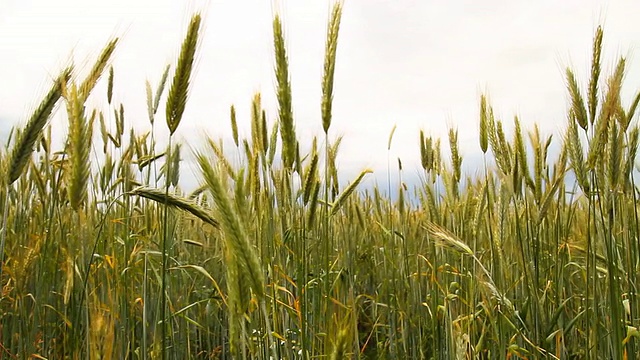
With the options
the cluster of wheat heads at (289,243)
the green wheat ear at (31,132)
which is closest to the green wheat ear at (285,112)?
the cluster of wheat heads at (289,243)

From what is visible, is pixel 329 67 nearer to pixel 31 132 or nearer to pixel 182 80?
pixel 182 80

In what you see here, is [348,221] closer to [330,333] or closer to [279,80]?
[279,80]

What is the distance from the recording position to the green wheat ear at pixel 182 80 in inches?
57.6

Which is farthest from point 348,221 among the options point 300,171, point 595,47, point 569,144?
point 595,47

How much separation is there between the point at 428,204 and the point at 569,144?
892 mm

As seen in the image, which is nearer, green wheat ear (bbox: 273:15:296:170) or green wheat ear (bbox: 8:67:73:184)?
green wheat ear (bbox: 8:67:73:184)

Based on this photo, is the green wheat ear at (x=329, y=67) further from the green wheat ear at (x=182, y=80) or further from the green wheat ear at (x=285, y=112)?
the green wheat ear at (x=182, y=80)

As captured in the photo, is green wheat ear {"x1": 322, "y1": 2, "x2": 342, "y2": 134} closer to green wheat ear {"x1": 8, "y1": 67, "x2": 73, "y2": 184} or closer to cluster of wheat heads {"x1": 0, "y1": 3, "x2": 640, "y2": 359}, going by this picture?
cluster of wheat heads {"x1": 0, "y1": 3, "x2": 640, "y2": 359}

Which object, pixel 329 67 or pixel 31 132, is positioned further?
pixel 329 67

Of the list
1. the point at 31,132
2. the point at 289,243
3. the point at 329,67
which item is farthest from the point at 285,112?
the point at 289,243

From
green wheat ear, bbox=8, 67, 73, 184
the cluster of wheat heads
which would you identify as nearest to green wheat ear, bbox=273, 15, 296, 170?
the cluster of wheat heads

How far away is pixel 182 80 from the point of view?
1.49 m

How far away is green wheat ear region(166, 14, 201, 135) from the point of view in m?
1.46

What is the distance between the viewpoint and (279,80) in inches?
66.7
